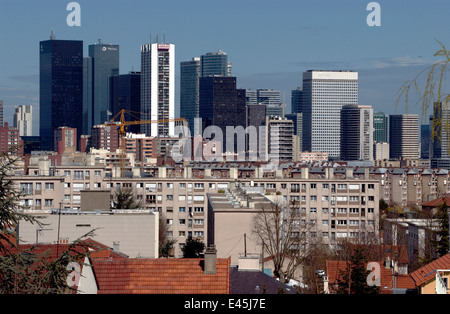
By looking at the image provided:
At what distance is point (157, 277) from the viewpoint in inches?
471

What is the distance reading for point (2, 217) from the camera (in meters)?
5.82

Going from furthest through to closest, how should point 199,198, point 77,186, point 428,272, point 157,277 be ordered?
point 77,186 < point 199,198 < point 428,272 < point 157,277

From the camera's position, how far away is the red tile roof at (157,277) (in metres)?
11.7

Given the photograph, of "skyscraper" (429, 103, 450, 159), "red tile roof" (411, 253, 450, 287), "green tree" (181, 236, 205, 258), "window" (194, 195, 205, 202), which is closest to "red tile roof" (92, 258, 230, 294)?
"red tile roof" (411, 253, 450, 287)

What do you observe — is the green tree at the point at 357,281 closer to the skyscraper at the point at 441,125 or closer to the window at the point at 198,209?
the skyscraper at the point at 441,125

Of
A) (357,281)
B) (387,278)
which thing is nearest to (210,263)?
(357,281)

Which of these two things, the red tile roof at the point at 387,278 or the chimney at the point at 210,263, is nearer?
the chimney at the point at 210,263

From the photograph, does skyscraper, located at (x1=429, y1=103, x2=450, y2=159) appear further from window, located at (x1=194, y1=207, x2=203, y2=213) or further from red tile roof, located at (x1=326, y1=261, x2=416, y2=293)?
window, located at (x1=194, y1=207, x2=203, y2=213)

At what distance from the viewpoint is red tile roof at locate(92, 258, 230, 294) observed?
38.3 ft

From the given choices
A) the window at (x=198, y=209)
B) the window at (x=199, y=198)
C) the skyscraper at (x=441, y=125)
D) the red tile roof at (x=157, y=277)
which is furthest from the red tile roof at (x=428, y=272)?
the window at (x=199, y=198)

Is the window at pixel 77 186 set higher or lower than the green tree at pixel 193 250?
higher

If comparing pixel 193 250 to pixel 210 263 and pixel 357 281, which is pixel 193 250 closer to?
pixel 210 263
